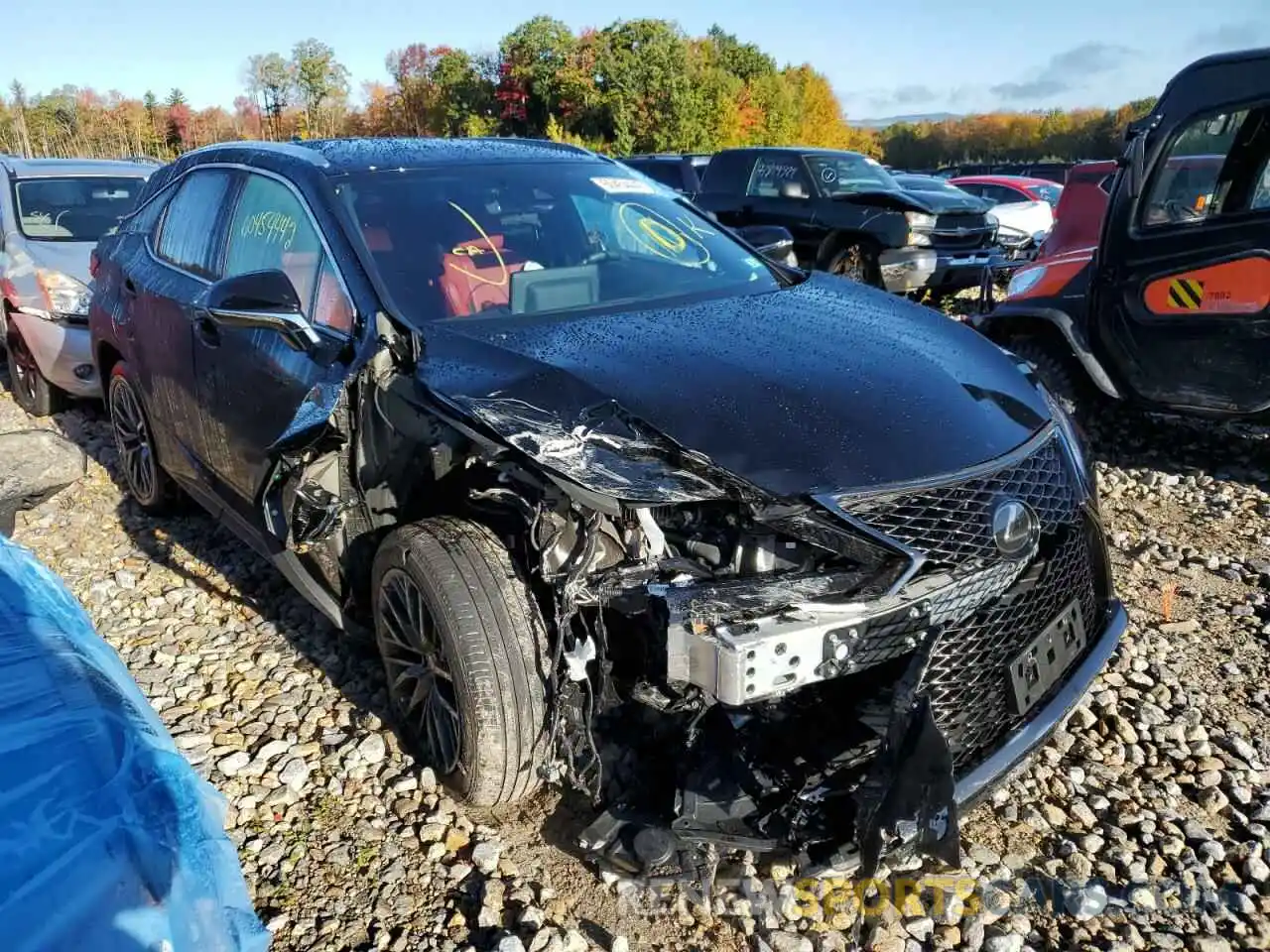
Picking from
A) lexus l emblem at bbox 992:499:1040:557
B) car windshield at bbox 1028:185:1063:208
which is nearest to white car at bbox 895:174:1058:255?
car windshield at bbox 1028:185:1063:208

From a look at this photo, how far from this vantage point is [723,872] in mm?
2430

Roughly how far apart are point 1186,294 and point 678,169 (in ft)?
27.8

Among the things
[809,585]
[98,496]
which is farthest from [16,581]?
[98,496]

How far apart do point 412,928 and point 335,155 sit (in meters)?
2.58

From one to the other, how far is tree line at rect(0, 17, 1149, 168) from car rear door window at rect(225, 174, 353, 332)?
29.4 meters

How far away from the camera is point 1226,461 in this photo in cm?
543

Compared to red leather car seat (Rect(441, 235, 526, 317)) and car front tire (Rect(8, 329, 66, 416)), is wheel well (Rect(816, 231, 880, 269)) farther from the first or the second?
red leather car seat (Rect(441, 235, 526, 317))

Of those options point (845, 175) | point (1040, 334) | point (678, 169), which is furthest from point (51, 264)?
point (678, 169)

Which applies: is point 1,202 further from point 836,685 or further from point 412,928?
point 836,685

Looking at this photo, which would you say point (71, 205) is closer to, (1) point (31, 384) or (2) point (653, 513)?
(1) point (31, 384)

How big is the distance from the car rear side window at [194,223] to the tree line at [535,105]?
2910 cm

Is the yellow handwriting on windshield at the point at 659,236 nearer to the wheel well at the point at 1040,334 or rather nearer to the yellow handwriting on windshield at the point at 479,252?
the yellow handwriting on windshield at the point at 479,252

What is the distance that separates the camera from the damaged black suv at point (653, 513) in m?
2.13

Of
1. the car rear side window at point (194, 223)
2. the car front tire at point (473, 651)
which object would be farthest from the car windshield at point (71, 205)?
the car front tire at point (473, 651)
